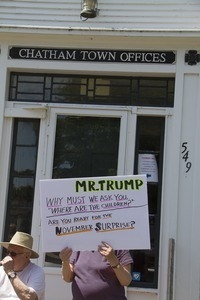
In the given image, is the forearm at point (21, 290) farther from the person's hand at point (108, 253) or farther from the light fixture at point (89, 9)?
the light fixture at point (89, 9)

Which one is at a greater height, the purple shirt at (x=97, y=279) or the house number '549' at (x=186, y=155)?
the house number '549' at (x=186, y=155)

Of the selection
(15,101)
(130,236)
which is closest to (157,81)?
(15,101)

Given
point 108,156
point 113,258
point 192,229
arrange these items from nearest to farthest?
1. point 113,258
2. point 192,229
3. point 108,156

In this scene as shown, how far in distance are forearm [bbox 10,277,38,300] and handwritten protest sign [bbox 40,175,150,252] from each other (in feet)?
1.10

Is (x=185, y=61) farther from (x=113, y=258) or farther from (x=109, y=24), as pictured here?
(x=113, y=258)

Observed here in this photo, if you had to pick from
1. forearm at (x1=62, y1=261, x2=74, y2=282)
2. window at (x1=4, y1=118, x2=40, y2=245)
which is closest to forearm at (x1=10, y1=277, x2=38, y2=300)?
forearm at (x1=62, y1=261, x2=74, y2=282)

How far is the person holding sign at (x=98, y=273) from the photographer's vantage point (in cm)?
370

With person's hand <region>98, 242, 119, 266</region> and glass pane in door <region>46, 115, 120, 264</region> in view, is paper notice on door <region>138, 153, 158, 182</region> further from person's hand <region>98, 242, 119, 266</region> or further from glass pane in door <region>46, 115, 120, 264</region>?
person's hand <region>98, 242, 119, 266</region>

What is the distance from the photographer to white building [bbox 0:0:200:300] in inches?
235

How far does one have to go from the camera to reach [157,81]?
6289mm

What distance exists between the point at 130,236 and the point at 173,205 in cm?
223

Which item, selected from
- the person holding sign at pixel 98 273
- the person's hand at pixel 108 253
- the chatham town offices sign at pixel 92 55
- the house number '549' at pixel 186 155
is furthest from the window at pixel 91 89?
the person's hand at pixel 108 253

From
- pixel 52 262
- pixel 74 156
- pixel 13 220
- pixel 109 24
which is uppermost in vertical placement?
pixel 109 24

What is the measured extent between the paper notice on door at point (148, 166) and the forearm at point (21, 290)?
2683mm
